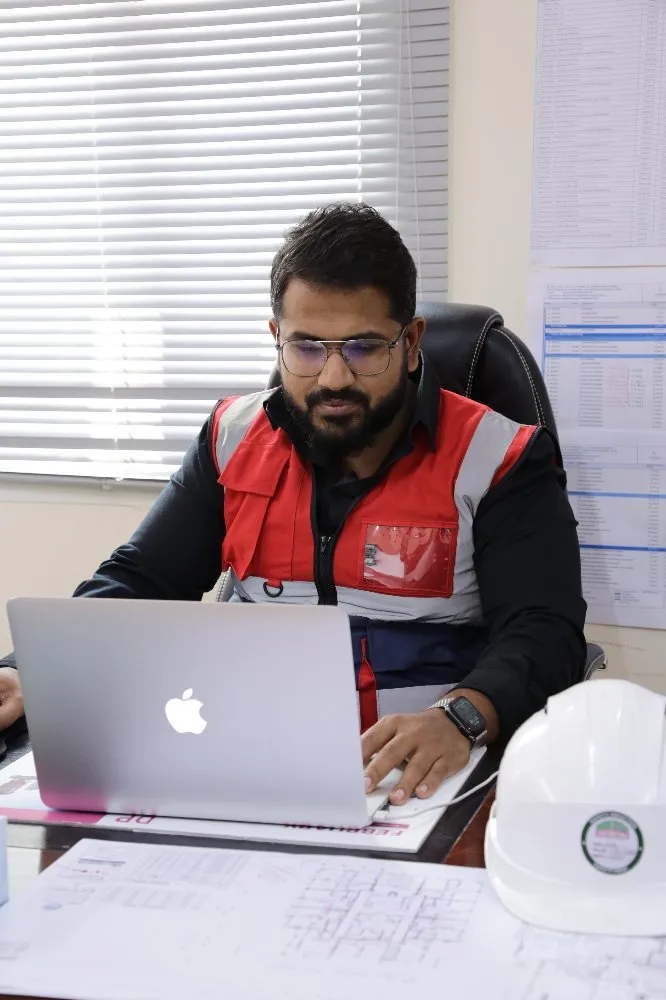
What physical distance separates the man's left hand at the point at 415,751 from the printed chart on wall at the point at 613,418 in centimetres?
123

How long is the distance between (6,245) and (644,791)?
2.36 metres

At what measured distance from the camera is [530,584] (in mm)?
1563

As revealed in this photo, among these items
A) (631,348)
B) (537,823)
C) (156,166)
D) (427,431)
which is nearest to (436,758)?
(537,823)

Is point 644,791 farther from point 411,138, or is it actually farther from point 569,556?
point 411,138

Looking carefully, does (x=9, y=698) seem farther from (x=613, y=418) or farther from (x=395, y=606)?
(x=613, y=418)

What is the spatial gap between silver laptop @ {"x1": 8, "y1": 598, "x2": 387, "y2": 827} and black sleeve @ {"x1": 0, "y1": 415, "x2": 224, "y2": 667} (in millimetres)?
681

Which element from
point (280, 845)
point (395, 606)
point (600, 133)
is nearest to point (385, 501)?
point (395, 606)

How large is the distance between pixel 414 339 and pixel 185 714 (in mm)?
869

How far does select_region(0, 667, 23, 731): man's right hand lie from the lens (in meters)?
1.36

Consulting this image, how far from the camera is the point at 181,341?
8.82 ft

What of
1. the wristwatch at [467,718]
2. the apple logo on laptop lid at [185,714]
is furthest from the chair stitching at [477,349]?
the apple logo on laptop lid at [185,714]

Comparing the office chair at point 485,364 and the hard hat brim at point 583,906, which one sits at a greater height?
the office chair at point 485,364

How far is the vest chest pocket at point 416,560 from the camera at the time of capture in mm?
Answer: 1649

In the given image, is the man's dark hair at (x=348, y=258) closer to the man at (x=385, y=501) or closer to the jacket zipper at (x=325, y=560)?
the man at (x=385, y=501)
